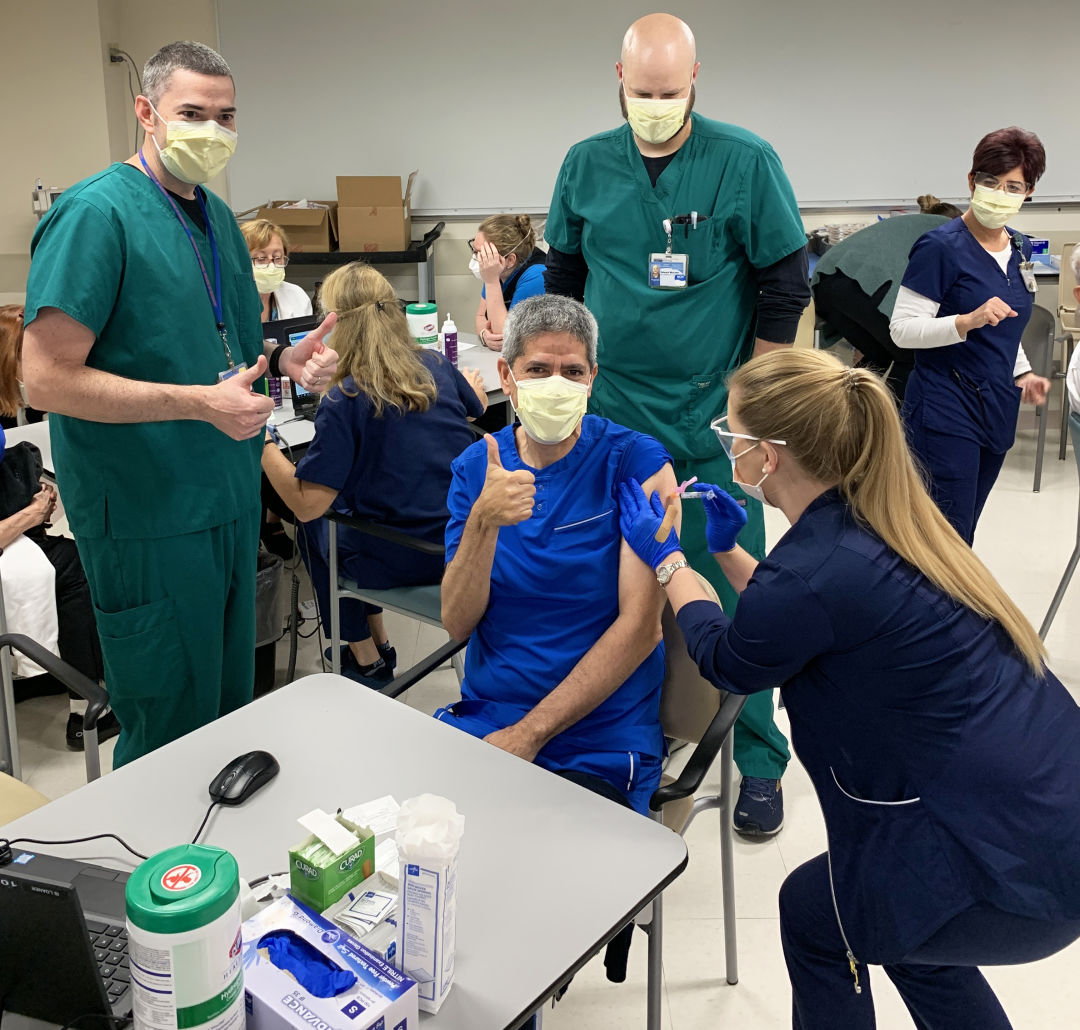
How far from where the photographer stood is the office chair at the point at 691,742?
171 centimetres

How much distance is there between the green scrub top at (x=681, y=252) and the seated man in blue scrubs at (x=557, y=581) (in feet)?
1.57

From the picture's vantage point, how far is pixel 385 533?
2539mm

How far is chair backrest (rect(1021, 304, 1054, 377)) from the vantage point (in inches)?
184

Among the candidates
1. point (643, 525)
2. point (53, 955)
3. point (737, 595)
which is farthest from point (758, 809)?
point (53, 955)

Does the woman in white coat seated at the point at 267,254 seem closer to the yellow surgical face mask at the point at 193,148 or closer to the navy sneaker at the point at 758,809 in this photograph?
the yellow surgical face mask at the point at 193,148

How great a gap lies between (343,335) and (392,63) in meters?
4.01

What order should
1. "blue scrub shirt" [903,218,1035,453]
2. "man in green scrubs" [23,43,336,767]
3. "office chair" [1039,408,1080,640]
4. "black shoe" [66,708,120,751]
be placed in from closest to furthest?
"man in green scrubs" [23,43,336,767] → "black shoe" [66,708,120,751] → "office chair" [1039,408,1080,640] → "blue scrub shirt" [903,218,1035,453]

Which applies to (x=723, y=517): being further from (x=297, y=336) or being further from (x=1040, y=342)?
(x=1040, y=342)

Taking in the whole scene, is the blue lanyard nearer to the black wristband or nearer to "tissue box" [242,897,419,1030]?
the black wristband

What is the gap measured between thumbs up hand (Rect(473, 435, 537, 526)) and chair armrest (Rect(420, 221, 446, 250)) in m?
4.44

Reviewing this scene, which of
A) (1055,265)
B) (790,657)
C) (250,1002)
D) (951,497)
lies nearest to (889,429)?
(790,657)

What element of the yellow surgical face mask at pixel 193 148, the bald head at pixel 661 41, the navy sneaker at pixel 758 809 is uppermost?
the bald head at pixel 661 41

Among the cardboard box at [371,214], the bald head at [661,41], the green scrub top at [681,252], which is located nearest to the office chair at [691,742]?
the green scrub top at [681,252]

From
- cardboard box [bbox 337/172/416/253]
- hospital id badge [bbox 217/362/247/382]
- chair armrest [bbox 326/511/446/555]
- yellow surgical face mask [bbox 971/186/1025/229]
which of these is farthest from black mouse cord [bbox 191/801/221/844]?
cardboard box [bbox 337/172/416/253]
